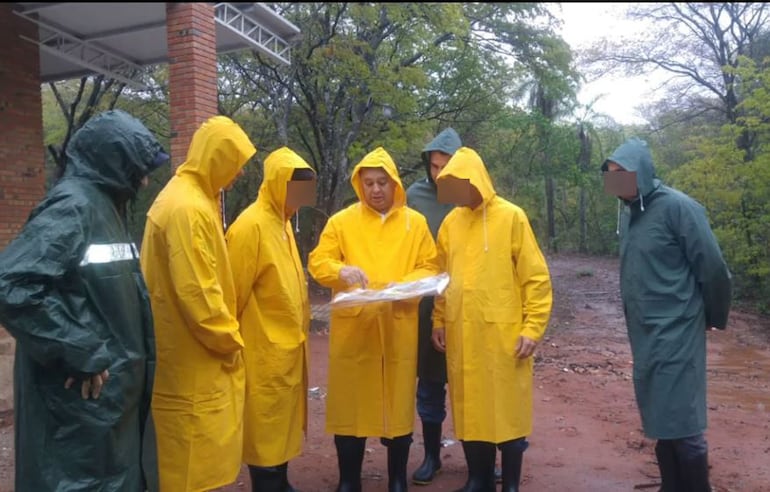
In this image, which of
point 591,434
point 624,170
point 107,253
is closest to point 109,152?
point 107,253

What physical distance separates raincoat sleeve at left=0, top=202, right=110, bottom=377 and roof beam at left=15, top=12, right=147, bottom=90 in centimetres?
716

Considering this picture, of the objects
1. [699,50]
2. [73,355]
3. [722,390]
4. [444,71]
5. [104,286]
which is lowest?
[722,390]

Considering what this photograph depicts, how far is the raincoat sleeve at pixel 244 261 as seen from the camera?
3199 mm

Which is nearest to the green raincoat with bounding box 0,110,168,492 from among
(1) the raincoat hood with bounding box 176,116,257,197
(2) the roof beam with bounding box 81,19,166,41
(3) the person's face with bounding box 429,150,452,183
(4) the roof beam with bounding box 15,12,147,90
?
(1) the raincoat hood with bounding box 176,116,257,197

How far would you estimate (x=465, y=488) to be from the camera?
367 centimetres

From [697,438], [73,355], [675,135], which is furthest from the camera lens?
[675,135]

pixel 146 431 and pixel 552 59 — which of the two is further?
pixel 552 59

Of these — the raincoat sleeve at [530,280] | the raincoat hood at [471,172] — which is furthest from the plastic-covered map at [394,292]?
the raincoat hood at [471,172]

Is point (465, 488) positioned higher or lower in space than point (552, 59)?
lower

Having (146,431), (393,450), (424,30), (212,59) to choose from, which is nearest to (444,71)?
(424,30)

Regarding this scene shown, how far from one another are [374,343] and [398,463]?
74 cm

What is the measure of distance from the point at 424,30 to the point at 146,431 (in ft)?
40.1

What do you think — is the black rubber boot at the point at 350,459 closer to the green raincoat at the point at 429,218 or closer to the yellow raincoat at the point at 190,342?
the green raincoat at the point at 429,218

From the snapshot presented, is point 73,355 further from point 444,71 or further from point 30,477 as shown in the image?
point 444,71
